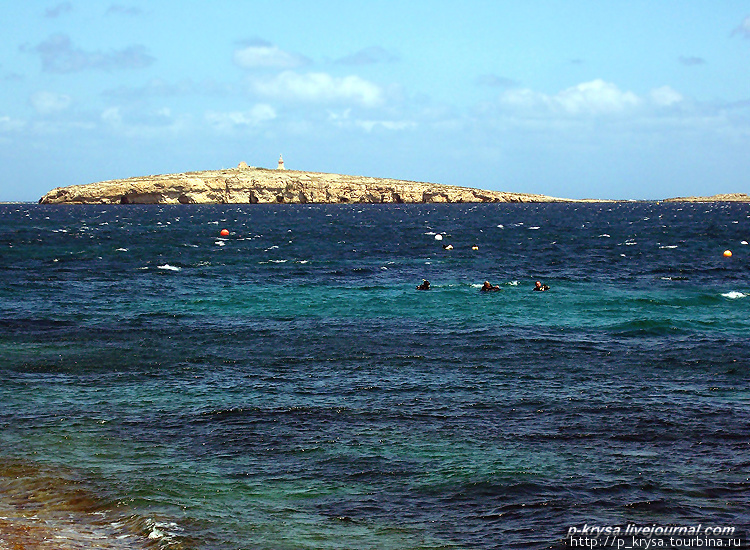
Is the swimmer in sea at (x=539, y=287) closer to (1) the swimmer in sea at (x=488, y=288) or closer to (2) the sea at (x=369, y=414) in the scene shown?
(2) the sea at (x=369, y=414)

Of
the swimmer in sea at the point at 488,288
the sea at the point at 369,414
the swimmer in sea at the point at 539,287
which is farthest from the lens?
the swimmer in sea at the point at 539,287

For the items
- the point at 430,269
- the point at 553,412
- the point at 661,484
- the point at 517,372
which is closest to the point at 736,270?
the point at 430,269

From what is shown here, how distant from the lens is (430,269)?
7081 centimetres

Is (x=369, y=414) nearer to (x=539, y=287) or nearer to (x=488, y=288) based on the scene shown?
(x=488, y=288)

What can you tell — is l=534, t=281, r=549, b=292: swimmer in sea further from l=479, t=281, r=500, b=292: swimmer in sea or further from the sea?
l=479, t=281, r=500, b=292: swimmer in sea

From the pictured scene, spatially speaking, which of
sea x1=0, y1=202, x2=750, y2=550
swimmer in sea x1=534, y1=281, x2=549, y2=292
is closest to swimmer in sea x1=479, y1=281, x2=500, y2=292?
sea x1=0, y1=202, x2=750, y2=550

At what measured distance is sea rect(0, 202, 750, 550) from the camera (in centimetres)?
1831

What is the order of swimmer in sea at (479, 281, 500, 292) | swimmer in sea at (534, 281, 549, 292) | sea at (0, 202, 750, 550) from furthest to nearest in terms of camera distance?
swimmer in sea at (534, 281, 549, 292), swimmer in sea at (479, 281, 500, 292), sea at (0, 202, 750, 550)

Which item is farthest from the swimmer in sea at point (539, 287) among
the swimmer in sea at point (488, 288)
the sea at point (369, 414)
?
the swimmer in sea at point (488, 288)

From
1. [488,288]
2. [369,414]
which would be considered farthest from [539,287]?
[369,414]

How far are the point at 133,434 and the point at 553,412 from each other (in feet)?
45.0

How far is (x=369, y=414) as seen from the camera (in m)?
26.4

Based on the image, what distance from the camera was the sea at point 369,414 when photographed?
60.1ft

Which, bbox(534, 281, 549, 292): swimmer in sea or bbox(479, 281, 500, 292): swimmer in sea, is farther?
bbox(534, 281, 549, 292): swimmer in sea
